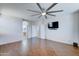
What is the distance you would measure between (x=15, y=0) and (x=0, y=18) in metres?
0.67

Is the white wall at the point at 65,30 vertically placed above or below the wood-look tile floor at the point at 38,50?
above

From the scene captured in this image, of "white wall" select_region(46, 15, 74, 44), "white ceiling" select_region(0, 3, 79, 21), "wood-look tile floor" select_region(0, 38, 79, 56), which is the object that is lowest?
"wood-look tile floor" select_region(0, 38, 79, 56)

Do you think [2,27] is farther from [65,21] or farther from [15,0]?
[65,21]

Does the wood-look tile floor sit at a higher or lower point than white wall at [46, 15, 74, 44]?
lower

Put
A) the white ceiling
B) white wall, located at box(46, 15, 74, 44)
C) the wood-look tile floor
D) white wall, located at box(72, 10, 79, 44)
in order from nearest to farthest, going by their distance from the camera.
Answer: the white ceiling → the wood-look tile floor → white wall, located at box(72, 10, 79, 44) → white wall, located at box(46, 15, 74, 44)

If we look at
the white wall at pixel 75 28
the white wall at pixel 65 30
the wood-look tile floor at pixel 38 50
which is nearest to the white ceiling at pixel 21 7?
the wood-look tile floor at pixel 38 50

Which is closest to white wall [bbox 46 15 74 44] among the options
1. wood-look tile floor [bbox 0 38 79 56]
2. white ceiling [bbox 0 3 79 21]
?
wood-look tile floor [bbox 0 38 79 56]

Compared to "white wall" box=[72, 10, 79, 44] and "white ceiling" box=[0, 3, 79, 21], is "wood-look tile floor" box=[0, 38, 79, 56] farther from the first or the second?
"white ceiling" box=[0, 3, 79, 21]

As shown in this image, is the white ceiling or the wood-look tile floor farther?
the wood-look tile floor

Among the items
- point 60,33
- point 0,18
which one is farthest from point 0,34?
point 60,33

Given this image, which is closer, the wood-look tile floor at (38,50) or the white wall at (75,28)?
the wood-look tile floor at (38,50)

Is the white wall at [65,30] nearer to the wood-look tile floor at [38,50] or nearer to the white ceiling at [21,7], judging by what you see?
the wood-look tile floor at [38,50]

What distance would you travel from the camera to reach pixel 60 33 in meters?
3.90

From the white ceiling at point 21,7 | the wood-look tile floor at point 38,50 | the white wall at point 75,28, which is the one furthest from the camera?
the white wall at point 75,28
